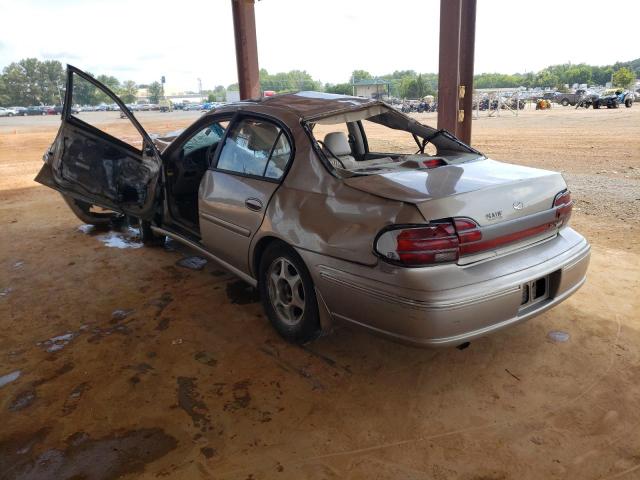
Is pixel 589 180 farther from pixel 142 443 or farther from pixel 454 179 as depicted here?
pixel 142 443

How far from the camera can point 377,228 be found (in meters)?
2.44

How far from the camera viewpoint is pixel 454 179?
2.74 meters

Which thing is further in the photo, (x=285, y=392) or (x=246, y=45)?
(x=246, y=45)

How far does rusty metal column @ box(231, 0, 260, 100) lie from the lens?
27.1 feet

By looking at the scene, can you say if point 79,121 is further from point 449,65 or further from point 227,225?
point 449,65

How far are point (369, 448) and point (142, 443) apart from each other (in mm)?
1123

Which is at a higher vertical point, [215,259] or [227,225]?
[227,225]

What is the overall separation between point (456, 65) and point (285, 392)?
4726mm

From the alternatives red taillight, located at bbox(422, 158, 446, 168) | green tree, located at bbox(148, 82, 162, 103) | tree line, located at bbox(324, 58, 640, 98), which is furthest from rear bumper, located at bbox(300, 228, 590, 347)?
green tree, located at bbox(148, 82, 162, 103)

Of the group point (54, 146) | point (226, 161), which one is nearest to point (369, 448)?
point (226, 161)

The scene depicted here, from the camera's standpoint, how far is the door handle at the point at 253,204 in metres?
3.23

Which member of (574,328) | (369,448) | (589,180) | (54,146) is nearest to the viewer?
(369,448)

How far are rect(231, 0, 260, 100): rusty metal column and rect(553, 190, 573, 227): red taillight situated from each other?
685 centimetres

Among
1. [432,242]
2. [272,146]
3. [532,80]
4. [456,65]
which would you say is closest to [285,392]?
[432,242]
